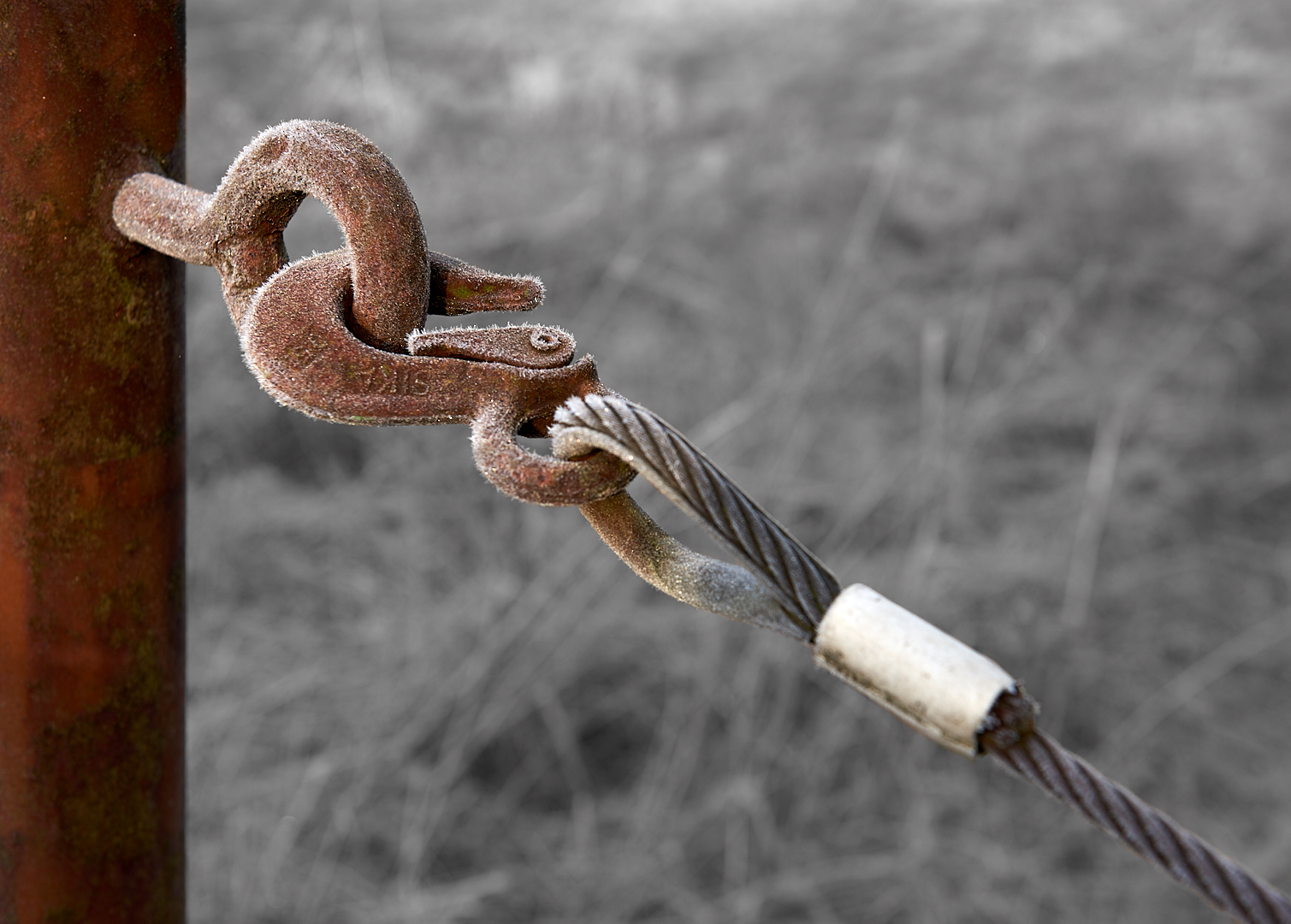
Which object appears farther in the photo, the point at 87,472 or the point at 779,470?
the point at 779,470

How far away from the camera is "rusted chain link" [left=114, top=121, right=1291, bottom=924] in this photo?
0.32m

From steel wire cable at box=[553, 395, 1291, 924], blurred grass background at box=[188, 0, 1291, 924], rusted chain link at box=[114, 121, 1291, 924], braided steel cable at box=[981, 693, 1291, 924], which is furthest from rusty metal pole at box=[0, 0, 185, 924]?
blurred grass background at box=[188, 0, 1291, 924]

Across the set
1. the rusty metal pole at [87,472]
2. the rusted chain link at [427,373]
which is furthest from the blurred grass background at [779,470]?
the rusted chain link at [427,373]

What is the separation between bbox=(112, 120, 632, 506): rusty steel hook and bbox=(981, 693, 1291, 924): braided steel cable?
0.15 meters

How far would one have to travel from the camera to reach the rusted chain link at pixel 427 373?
1.04ft

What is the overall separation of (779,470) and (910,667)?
50.9 inches

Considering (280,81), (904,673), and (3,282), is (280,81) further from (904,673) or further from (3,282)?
(904,673)

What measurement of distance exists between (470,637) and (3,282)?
114 centimetres

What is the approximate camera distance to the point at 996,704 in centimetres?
30

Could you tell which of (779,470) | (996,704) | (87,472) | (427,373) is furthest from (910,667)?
(779,470)

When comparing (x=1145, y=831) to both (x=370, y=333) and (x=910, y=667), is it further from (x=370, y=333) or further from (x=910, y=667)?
(x=370, y=333)

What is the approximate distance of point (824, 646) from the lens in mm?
308

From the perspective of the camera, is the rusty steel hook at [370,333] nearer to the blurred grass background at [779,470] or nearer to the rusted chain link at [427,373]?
the rusted chain link at [427,373]

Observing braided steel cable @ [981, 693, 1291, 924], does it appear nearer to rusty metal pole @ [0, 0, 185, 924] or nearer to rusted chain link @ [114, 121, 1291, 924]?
rusted chain link @ [114, 121, 1291, 924]
